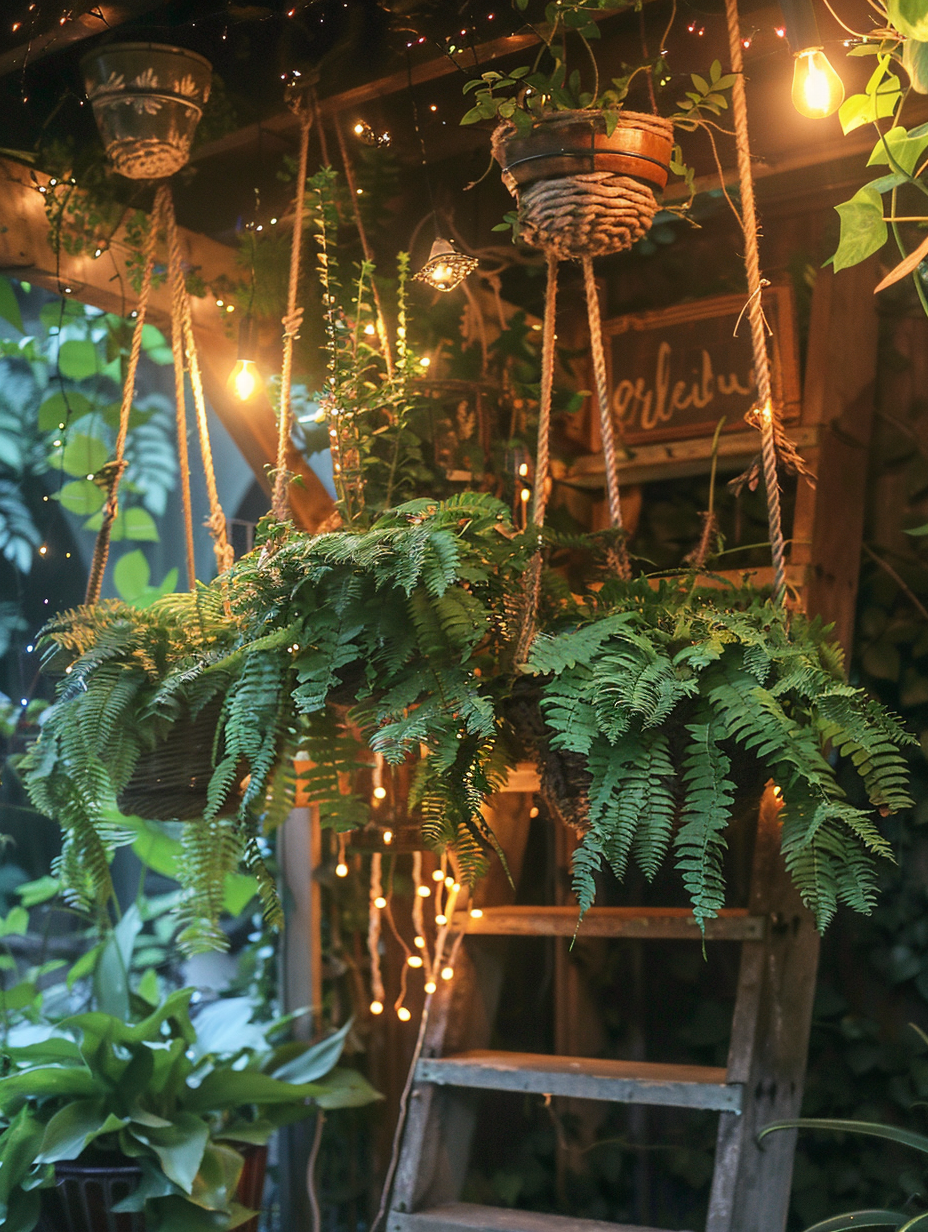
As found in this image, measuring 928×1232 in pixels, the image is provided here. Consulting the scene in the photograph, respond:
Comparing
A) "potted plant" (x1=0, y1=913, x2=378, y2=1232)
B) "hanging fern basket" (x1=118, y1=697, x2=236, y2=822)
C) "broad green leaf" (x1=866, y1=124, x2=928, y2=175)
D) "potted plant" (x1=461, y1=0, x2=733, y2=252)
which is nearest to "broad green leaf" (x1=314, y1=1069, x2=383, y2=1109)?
"potted plant" (x1=0, y1=913, x2=378, y2=1232)

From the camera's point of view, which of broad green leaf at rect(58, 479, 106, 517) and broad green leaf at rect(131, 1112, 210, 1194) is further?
broad green leaf at rect(58, 479, 106, 517)

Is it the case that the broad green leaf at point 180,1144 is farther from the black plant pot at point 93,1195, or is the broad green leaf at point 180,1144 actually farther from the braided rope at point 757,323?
the braided rope at point 757,323

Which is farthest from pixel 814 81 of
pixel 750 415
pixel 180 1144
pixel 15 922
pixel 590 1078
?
pixel 15 922

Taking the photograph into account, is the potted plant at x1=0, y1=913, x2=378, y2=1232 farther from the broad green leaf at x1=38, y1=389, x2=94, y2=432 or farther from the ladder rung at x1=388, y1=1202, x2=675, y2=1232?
the broad green leaf at x1=38, y1=389, x2=94, y2=432

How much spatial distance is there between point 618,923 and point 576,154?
1.24 m

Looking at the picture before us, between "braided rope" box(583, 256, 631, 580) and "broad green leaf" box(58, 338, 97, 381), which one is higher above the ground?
"broad green leaf" box(58, 338, 97, 381)

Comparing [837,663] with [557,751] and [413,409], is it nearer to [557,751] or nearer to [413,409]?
[557,751]

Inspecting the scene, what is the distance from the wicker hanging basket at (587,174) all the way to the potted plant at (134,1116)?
168 cm

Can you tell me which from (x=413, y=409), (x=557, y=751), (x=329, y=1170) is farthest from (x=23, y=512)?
(x=329, y=1170)

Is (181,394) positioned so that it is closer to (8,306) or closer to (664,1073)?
(8,306)

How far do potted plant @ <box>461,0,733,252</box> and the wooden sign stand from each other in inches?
31.8

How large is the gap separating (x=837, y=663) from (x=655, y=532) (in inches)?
50.7

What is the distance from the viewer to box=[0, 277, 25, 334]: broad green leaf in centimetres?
253

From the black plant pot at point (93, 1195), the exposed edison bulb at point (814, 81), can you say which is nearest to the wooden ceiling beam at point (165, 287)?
the exposed edison bulb at point (814, 81)
